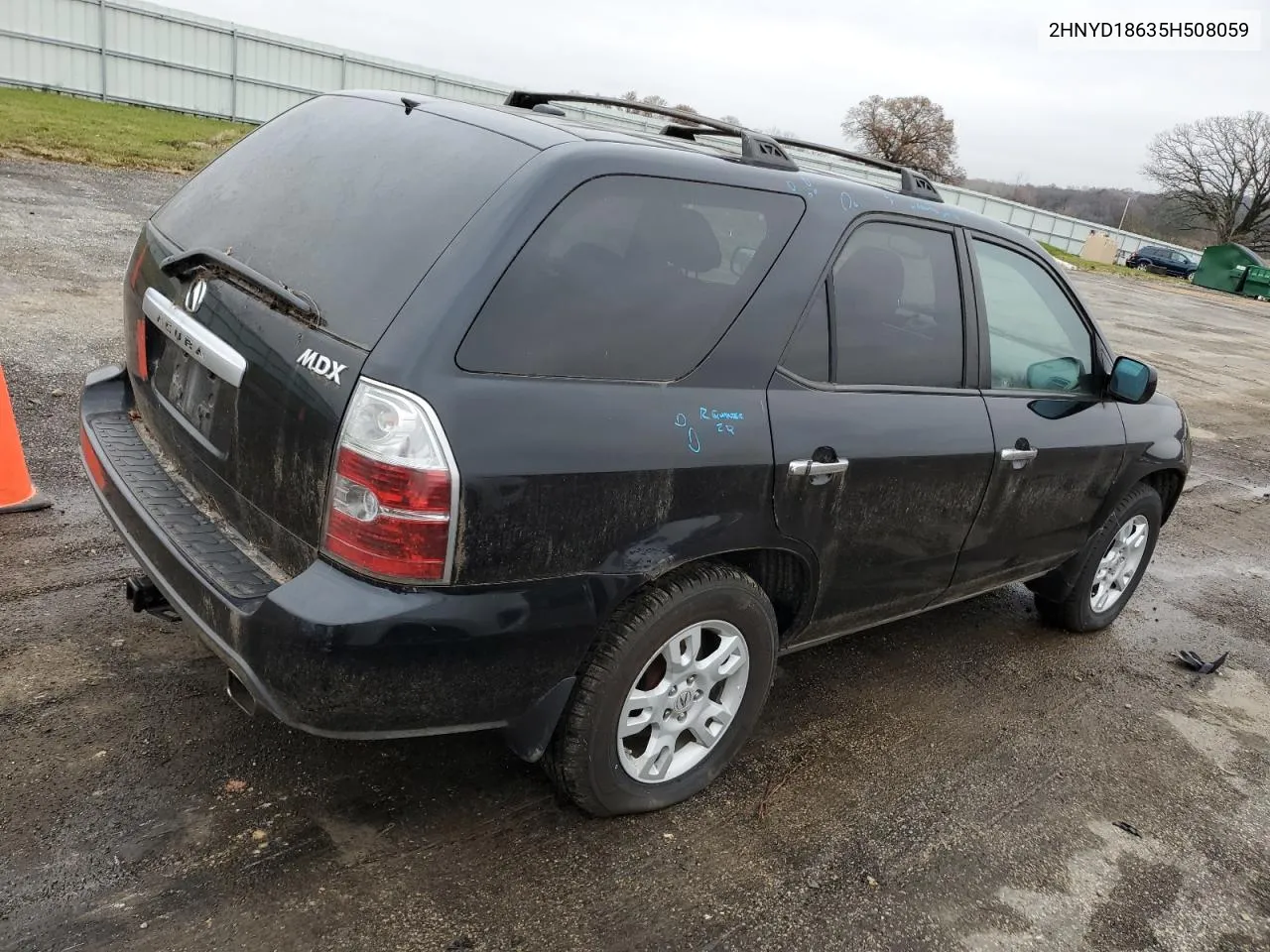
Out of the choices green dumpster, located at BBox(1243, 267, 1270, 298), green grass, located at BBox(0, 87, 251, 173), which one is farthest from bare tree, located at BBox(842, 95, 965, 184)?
green grass, located at BBox(0, 87, 251, 173)

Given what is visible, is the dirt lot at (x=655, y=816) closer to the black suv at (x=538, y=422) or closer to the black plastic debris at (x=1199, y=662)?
the black plastic debris at (x=1199, y=662)

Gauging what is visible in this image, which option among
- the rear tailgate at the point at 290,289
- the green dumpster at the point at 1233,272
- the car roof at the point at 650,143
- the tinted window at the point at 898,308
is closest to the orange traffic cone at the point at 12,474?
the rear tailgate at the point at 290,289

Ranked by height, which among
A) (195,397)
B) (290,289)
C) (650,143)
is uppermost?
(650,143)

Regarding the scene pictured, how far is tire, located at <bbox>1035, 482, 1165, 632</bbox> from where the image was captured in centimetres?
451

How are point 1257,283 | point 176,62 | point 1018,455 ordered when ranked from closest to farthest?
point 1018,455, point 176,62, point 1257,283

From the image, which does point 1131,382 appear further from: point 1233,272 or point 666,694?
point 1233,272

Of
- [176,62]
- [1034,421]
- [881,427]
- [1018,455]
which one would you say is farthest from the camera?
[176,62]

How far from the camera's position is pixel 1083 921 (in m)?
2.83

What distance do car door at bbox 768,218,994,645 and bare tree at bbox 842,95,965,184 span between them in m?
61.1

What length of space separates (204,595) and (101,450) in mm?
873

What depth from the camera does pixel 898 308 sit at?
3.23 m

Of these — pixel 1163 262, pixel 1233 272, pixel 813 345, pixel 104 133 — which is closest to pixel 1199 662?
pixel 813 345

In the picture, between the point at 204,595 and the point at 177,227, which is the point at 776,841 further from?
the point at 177,227

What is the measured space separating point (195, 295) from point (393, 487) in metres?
1.01
